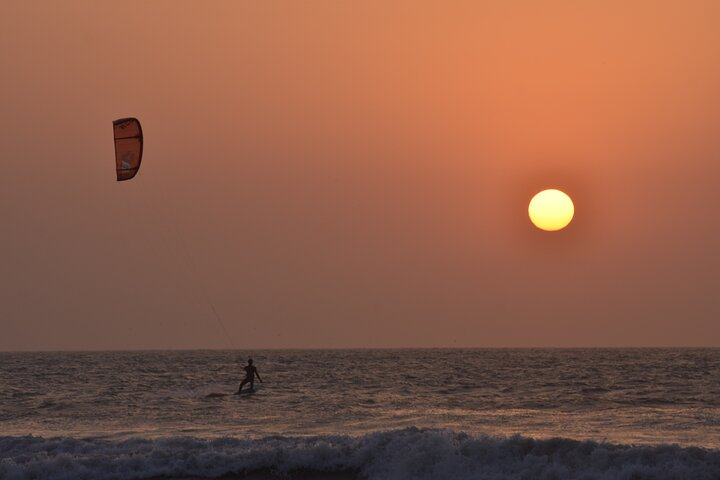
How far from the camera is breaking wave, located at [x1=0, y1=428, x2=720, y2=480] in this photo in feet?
61.2

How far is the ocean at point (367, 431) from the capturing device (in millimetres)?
19203

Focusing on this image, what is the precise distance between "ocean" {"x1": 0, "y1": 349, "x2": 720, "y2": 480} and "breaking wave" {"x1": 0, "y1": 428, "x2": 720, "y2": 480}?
0.03 m

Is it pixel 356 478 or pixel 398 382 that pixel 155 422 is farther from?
pixel 398 382

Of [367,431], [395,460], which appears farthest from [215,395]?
[395,460]

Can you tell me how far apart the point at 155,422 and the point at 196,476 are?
828cm

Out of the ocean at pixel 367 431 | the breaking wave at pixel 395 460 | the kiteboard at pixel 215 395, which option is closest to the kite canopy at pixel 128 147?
the ocean at pixel 367 431

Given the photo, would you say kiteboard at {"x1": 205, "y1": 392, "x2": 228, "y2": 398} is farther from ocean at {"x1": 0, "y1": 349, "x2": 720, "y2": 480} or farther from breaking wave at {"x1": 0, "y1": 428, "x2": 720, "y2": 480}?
breaking wave at {"x1": 0, "y1": 428, "x2": 720, "y2": 480}

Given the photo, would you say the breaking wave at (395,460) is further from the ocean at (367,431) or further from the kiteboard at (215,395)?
the kiteboard at (215,395)

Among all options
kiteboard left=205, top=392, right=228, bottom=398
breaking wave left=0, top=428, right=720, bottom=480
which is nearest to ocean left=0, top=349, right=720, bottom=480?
breaking wave left=0, top=428, right=720, bottom=480

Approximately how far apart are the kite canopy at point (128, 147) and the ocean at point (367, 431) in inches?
259

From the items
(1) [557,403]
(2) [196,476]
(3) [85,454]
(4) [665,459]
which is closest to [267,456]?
(2) [196,476]

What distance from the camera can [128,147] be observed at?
26.9 metres

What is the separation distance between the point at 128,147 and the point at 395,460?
11830 millimetres

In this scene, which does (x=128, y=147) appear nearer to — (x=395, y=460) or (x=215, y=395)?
(x=395, y=460)
